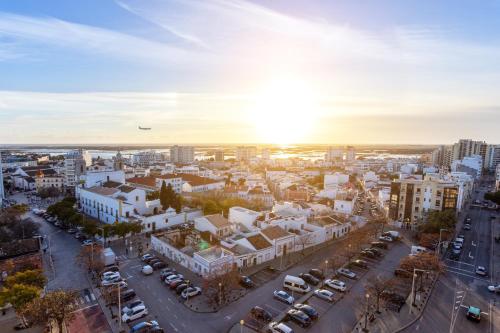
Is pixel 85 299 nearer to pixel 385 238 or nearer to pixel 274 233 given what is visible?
pixel 274 233

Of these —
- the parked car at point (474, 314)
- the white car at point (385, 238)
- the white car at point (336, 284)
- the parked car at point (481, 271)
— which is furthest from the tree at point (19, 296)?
the parked car at point (481, 271)

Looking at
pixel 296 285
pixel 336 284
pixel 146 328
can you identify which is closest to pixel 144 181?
pixel 296 285

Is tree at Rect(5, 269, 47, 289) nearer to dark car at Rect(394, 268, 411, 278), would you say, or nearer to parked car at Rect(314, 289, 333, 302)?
parked car at Rect(314, 289, 333, 302)

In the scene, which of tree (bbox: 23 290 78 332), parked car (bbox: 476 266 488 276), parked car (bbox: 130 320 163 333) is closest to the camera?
tree (bbox: 23 290 78 332)

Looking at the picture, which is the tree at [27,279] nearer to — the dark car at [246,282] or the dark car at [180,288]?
the dark car at [180,288]

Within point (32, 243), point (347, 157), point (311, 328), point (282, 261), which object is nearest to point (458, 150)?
point (347, 157)

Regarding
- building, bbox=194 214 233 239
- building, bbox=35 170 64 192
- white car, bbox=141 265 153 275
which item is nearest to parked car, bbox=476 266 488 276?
building, bbox=194 214 233 239
